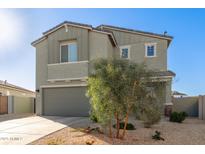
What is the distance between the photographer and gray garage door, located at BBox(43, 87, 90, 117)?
14.0m

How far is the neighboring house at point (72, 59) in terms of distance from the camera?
45.4 ft

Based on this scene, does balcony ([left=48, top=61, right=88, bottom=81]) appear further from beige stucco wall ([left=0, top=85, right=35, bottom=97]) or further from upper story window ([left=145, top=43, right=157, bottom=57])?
beige stucco wall ([left=0, top=85, right=35, bottom=97])

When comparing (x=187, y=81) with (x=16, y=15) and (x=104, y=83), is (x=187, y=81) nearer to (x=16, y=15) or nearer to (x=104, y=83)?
(x=104, y=83)

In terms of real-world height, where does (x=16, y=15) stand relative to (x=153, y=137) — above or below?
above

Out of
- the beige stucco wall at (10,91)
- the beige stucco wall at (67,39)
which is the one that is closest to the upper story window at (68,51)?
the beige stucco wall at (67,39)

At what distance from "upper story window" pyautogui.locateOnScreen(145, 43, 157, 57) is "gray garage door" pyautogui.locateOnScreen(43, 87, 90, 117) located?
7.10 meters

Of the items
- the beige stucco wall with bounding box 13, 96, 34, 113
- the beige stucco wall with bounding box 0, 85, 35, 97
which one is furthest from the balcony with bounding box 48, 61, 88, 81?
the beige stucco wall with bounding box 0, 85, 35, 97

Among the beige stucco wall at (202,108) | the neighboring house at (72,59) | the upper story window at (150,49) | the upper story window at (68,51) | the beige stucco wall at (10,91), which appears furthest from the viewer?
the beige stucco wall at (10,91)

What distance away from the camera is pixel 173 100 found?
1596cm

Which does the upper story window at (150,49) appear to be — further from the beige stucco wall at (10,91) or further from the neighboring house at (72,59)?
the beige stucco wall at (10,91)

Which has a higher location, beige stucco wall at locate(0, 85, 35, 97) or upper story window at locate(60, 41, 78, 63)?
upper story window at locate(60, 41, 78, 63)
